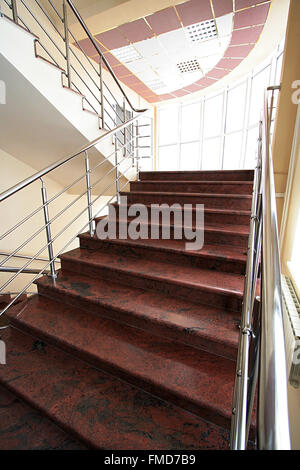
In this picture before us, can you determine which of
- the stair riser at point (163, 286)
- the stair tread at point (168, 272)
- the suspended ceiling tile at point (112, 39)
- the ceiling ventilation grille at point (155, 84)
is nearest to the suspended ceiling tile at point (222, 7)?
the suspended ceiling tile at point (112, 39)

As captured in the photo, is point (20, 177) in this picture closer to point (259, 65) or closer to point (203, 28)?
point (203, 28)

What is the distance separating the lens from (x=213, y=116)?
21.4 feet

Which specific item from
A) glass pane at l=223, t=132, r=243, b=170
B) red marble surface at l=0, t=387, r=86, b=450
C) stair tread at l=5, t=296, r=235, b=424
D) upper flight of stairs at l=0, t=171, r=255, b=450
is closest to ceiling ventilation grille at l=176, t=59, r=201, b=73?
glass pane at l=223, t=132, r=243, b=170

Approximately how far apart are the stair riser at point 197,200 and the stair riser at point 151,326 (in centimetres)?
122

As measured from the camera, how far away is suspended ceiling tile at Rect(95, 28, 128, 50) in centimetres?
354

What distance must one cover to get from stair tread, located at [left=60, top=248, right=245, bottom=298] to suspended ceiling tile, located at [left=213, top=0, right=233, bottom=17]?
3.70 meters

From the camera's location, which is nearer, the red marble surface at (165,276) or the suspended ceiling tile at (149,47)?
the red marble surface at (165,276)

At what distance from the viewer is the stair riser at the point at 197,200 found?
194 centimetres

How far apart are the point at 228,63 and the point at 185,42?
58.4 inches

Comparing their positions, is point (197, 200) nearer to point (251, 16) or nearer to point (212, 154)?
point (251, 16)

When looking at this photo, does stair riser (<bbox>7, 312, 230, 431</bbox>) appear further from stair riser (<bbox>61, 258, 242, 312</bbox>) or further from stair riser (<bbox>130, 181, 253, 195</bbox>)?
stair riser (<bbox>130, 181, 253, 195</bbox>)

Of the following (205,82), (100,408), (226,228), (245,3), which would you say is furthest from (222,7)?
(100,408)

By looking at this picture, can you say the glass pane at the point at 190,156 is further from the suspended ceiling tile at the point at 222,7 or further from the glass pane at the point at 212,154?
the suspended ceiling tile at the point at 222,7
